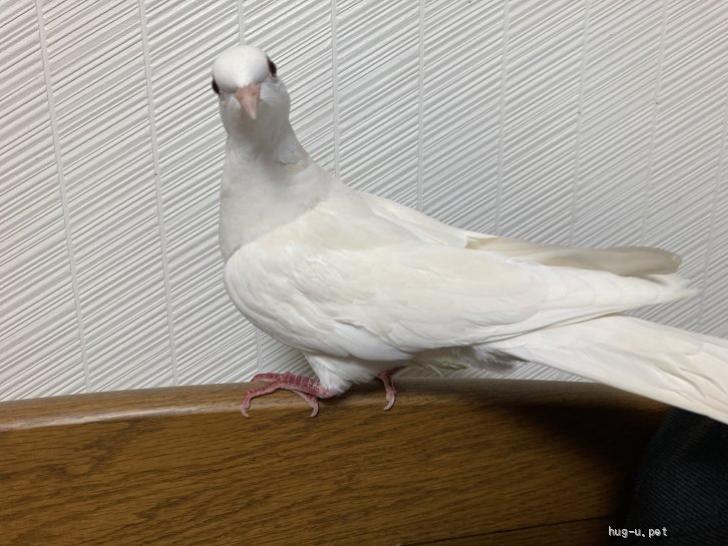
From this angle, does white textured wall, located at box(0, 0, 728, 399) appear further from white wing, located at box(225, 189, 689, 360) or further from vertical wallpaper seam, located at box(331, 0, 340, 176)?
white wing, located at box(225, 189, 689, 360)

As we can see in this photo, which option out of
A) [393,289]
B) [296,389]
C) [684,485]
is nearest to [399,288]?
[393,289]

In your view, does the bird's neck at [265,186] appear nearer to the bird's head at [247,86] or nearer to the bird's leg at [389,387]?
the bird's head at [247,86]

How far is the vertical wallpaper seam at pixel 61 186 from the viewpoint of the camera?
0.67m

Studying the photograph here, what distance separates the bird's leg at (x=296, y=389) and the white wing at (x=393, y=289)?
0.03 metres

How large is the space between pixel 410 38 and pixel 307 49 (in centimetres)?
11

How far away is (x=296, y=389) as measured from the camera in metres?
0.58

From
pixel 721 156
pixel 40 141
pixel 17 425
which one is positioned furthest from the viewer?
pixel 721 156

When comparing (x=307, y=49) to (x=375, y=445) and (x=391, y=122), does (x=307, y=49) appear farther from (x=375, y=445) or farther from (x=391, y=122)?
(x=375, y=445)

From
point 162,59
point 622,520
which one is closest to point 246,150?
point 162,59

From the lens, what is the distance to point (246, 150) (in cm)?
56

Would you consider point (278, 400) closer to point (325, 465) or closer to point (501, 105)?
point (325, 465)

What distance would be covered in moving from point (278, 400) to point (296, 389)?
0.08 ft

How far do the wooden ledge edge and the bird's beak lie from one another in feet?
0.72

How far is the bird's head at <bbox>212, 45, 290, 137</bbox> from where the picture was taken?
0.49 metres
